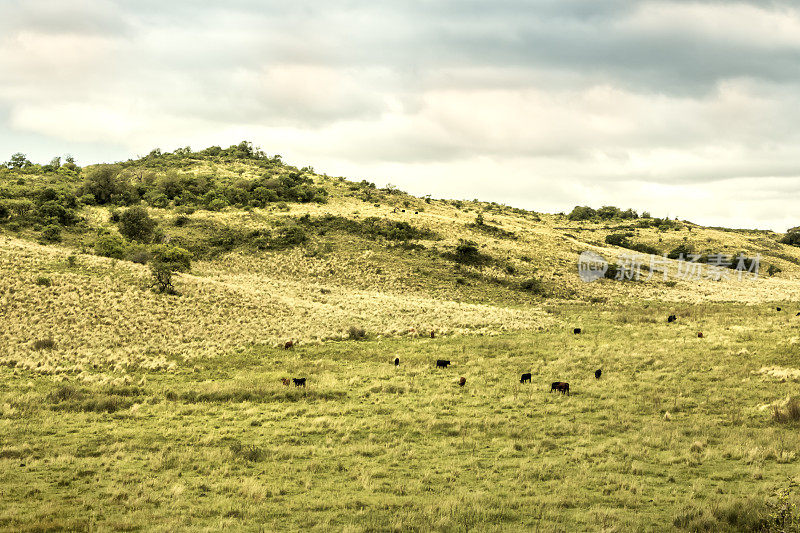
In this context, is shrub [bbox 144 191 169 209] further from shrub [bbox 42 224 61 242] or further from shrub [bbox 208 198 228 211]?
shrub [bbox 42 224 61 242]

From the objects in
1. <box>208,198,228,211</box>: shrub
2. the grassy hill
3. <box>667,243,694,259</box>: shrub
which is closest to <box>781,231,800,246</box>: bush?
<box>667,243,694,259</box>: shrub

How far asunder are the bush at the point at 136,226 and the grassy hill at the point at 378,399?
103 cm

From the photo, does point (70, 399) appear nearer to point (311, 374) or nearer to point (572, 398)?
point (311, 374)

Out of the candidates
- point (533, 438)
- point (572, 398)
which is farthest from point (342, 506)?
point (572, 398)

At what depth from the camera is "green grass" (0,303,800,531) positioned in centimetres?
1309

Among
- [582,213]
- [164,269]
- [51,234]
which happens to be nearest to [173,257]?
[164,269]

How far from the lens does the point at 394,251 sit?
79.4 meters

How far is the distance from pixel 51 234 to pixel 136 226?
10.4 metres

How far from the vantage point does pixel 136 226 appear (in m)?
75.1

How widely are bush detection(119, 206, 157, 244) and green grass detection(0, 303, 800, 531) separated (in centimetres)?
5038

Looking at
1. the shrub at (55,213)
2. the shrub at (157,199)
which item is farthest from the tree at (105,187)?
the shrub at (55,213)

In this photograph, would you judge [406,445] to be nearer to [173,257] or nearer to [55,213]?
[173,257]

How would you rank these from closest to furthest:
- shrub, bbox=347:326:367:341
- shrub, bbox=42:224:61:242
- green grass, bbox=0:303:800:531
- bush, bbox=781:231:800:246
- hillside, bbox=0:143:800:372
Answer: green grass, bbox=0:303:800:531
hillside, bbox=0:143:800:372
shrub, bbox=347:326:367:341
shrub, bbox=42:224:61:242
bush, bbox=781:231:800:246

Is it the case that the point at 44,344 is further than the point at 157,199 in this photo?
No
